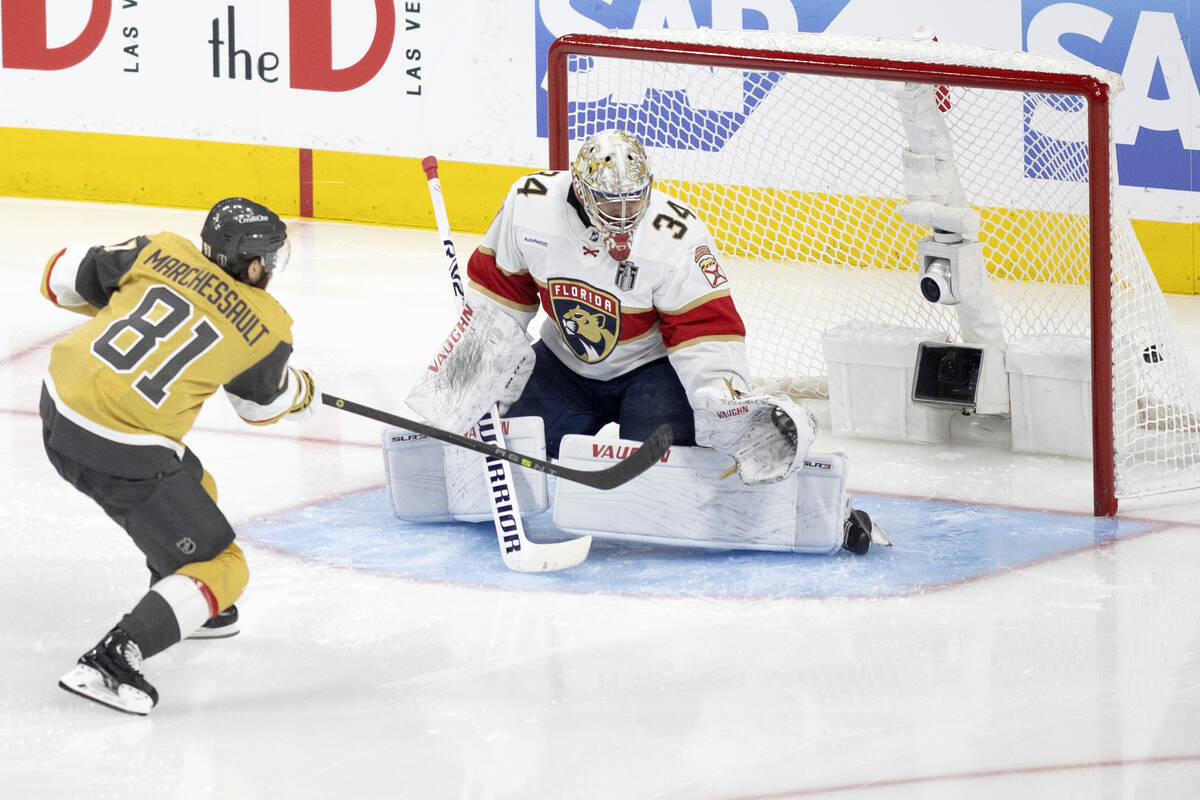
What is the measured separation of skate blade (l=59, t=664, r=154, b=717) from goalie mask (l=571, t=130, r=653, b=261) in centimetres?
126

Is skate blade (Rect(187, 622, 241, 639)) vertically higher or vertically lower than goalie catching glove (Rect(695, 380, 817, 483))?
lower

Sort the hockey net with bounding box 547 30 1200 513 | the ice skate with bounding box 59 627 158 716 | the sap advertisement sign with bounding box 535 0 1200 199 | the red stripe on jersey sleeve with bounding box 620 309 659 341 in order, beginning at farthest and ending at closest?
the sap advertisement sign with bounding box 535 0 1200 199, the hockey net with bounding box 547 30 1200 513, the red stripe on jersey sleeve with bounding box 620 309 659 341, the ice skate with bounding box 59 627 158 716

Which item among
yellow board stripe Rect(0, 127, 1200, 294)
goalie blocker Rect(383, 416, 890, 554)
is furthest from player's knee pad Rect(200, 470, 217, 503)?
yellow board stripe Rect(0, 127, 1200, 294)

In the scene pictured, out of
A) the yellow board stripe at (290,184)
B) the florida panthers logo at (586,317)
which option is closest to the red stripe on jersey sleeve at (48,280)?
the florida panthers logo at (586,317)

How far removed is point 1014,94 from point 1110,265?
1.69 meters

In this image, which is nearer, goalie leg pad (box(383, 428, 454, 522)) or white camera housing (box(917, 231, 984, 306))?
goalie leg pad (box(383, 428, 454, 522))

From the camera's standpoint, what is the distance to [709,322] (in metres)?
3.71

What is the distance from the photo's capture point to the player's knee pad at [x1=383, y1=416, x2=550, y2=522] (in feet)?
12.9

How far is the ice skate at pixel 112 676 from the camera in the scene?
2.94 metres

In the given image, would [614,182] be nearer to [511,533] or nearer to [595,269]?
[595,269]

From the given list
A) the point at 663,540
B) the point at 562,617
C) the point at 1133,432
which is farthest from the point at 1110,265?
the point at 562,617

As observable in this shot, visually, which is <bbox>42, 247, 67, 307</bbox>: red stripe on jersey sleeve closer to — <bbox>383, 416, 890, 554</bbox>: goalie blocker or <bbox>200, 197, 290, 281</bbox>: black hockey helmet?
<bbox>200, 197, 290, 281</bbox>: black hockey helmet

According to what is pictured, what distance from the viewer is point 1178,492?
14.0 feet

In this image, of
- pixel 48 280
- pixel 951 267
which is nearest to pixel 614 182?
pixel 48 280
